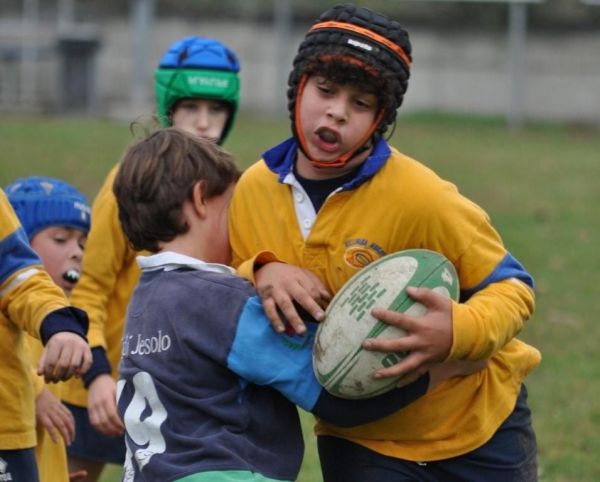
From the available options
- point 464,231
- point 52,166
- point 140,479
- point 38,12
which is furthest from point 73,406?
point 38,12

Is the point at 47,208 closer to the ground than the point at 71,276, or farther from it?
farther from it

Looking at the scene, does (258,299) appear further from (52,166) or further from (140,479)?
(52,166)

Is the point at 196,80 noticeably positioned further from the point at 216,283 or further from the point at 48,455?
the point at 216,283

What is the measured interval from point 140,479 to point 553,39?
91.6ft

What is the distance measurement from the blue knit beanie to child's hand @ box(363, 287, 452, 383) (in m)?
2.35

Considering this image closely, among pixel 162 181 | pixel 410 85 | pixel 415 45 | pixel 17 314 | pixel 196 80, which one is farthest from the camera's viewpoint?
pixel 415 45

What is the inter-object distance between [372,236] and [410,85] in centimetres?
2616

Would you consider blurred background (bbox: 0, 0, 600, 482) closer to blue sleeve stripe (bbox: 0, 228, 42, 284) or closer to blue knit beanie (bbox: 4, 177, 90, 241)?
blue knit beanie (bbox: 4, 177, 90, 241)

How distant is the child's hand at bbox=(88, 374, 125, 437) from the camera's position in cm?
485

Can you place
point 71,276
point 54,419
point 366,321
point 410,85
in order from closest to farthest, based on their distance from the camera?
1. point 366,321
2. point 54,419
3. point 71,276
4. point 410,85

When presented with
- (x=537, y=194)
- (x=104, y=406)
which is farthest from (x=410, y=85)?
(x=104, y=406)

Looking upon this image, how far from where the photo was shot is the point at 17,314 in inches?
167

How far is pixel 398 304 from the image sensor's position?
3348mm

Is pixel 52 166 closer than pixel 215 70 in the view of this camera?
No
